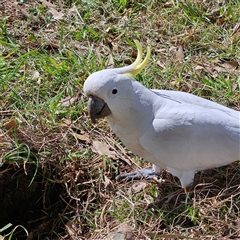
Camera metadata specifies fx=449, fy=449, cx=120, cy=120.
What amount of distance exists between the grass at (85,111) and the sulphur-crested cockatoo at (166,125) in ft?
0.92

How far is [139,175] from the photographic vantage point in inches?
120

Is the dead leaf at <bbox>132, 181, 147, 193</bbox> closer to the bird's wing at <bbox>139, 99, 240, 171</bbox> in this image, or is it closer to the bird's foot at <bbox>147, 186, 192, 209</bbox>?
the bird's foot at <bbox>147, 186, 192, 209</bbox>

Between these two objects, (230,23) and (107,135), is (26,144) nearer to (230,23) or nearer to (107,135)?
(107,135)

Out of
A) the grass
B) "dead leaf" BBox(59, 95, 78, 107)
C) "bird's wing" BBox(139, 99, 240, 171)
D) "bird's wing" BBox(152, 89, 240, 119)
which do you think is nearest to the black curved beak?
"bird's wing" BBox(139, 99, 240, 171)

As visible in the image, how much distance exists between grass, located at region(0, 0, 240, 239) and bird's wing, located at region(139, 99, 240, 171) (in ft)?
0.92

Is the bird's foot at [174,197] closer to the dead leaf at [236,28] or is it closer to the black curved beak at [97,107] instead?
the black curved beak at [97,107]

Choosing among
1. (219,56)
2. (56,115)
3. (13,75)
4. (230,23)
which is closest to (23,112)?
(56,115)

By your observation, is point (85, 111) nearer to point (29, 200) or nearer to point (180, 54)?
point (29, 200)

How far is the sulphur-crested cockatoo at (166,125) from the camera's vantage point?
2.54 m

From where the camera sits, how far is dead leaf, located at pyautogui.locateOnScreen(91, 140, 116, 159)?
3.19m

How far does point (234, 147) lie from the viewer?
2.61 meters

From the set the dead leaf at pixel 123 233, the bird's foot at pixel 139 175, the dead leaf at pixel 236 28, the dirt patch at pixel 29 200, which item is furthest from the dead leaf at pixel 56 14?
the dead leaf at pixel 123 233

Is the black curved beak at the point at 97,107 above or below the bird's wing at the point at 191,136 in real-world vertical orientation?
above

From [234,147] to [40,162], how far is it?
4.12 feet
